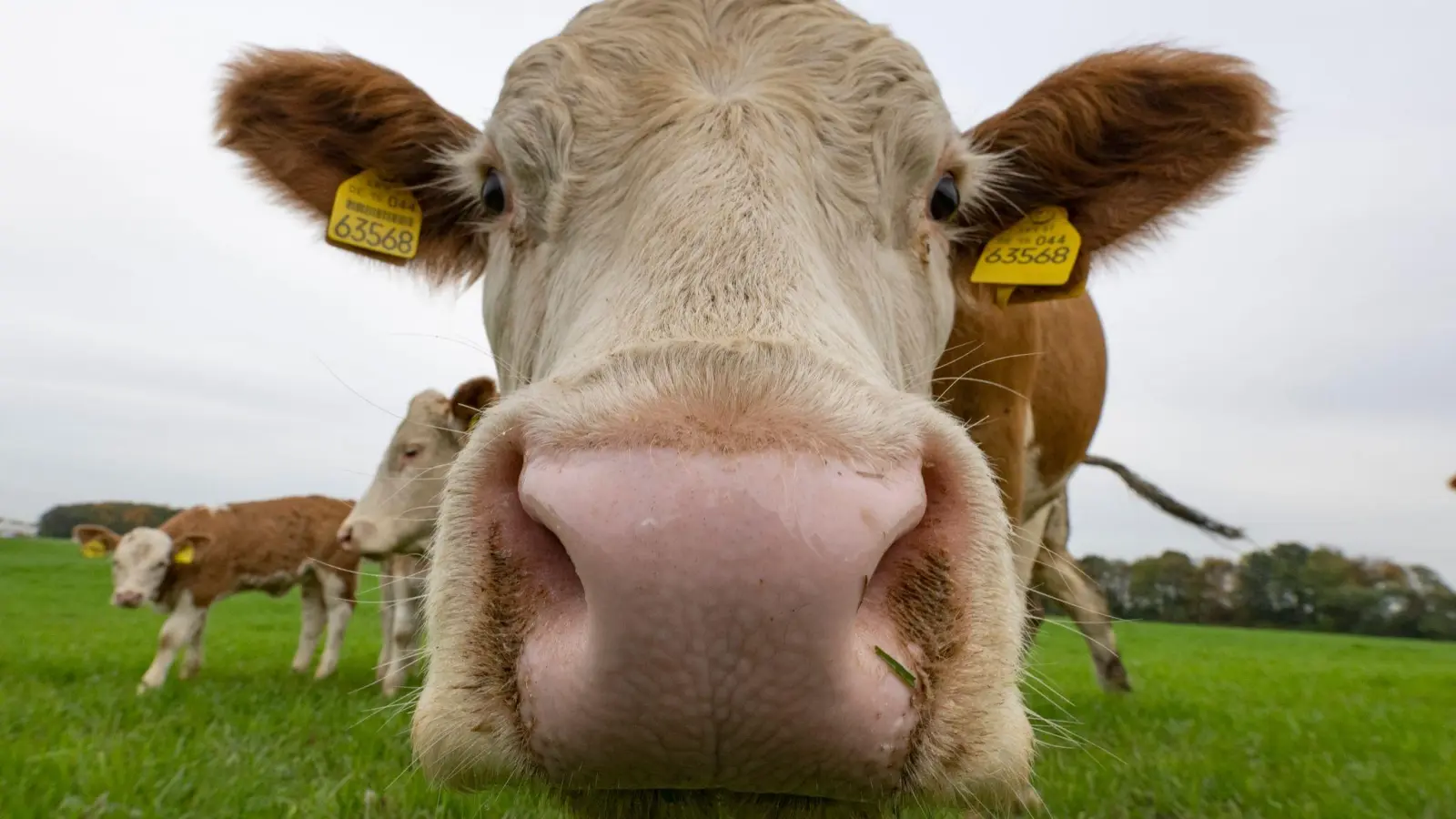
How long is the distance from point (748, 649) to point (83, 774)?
3.24 m

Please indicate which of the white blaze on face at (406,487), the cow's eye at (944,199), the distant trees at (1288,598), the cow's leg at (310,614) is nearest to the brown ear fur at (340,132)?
the cow's eye at (944,199)

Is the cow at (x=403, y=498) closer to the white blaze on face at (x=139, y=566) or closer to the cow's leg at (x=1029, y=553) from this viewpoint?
the white blaze on face at (x=139, y=566)

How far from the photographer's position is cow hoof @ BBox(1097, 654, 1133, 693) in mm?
7086

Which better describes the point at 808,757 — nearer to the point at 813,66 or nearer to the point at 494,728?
the point at 494,728

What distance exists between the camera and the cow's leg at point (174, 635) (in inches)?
257

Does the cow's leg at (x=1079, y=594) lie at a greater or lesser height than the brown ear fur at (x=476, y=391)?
lesser

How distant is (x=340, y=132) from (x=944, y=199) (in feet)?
6.51

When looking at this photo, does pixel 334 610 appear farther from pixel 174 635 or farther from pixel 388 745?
pixel 388 745

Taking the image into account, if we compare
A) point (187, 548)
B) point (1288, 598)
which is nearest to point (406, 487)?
point (187, 548)

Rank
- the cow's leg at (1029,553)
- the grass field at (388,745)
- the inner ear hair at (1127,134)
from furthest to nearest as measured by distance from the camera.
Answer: the cow's leg at (1029,553) → the grass field at (388,745) → the inner ear hair at (1127,134)

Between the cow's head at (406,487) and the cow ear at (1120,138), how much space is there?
4.59 meters

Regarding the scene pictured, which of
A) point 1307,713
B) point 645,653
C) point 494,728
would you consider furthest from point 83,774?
point 1307,713

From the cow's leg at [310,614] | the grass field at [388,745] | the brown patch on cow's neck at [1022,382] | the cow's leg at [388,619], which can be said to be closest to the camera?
the grass field at [388,745]

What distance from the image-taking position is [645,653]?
3.23ft
